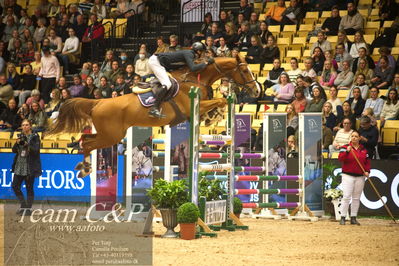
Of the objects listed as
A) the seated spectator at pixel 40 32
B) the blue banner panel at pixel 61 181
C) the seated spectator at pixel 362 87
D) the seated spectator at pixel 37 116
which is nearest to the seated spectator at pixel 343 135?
the seated spectator at pixel 362 87

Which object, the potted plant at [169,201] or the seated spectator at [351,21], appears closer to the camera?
the potted plant at [169,201]

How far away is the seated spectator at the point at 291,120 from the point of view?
558 inches

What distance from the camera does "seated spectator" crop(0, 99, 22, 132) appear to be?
57.3 ft

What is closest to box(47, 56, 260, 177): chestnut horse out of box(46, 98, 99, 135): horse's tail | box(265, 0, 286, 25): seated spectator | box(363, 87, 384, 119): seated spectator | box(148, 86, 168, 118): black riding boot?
box(46, 98, 99, 135): horse's tail

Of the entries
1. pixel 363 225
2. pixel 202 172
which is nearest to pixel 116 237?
pixel 202 172

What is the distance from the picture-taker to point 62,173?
15398mm

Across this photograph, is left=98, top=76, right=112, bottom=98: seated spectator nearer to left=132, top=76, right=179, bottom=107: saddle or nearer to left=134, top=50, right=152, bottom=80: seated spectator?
left=134, top=50, right=152, bottom=80: seated spectator

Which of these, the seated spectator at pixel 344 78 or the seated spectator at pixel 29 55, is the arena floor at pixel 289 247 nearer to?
the seated spectator at pixel 344 78

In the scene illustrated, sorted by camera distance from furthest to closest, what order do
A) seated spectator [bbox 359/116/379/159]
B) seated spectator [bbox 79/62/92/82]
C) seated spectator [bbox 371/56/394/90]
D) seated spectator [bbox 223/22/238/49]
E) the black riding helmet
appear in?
seated spectator [bbox 79/62/92/82]
seated spectator [bbox 223/22/238/49]
seated spectator [bbox 371/56/394/90]
seated spectator [bbox 359/116/379/159]
the black riding helmet

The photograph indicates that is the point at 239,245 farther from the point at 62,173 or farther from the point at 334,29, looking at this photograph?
the point at 334,29

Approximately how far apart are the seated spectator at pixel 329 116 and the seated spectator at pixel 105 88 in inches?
195

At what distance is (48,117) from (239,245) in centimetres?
910

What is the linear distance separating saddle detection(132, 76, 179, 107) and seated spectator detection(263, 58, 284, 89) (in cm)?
481

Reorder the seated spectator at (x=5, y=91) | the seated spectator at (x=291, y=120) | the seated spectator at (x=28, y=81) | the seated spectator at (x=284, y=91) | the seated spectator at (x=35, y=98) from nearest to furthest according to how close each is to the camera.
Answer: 1. the seated spectator at (x=291, y=120)
2. the seated spectator at (x=284, y=91)
3. the seated spectator at (x=35, y=98)
4. the seated spectator at (x=5, y=91)
5. the seated spectator at (x=28, y=81)
